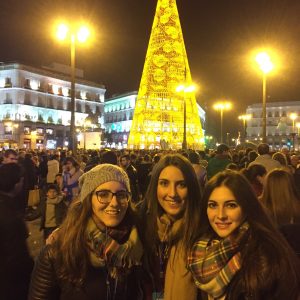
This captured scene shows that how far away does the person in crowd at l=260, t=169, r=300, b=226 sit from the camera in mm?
4031

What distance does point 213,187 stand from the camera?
8.43 ft

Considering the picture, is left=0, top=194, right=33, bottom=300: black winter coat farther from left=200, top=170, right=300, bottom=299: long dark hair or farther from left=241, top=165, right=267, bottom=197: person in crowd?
left=241, top=165, right=267, bottom=197: person in crowd

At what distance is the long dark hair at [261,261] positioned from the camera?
7.27 feet

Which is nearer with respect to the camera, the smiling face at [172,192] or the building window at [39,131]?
the smiling face at [172,192]

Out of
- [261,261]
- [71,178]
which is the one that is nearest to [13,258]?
[261,261]

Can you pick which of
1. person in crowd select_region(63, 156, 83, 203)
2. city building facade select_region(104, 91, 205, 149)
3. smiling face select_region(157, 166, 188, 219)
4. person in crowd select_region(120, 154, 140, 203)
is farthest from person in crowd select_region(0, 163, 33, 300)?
city building facade select_region(104, 91, 205, 149)

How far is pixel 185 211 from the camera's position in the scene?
299 centimetres

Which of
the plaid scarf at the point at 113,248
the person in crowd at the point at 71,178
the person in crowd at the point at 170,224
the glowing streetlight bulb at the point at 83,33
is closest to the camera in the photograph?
the plaid scarf at the point at 113,248

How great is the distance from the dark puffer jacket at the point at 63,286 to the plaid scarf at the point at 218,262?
0.48 metres

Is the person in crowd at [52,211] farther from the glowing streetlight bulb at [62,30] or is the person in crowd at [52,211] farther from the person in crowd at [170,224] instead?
the glowing streetlight bulb at [62,30]

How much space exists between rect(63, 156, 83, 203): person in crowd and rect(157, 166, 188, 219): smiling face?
6.48 m

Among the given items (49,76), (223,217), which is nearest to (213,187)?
(223,217)

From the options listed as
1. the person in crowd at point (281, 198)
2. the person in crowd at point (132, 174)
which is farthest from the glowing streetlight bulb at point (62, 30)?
the person in crowd at point (281, 198)

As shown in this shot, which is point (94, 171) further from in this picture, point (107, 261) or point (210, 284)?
point (210, 284)
